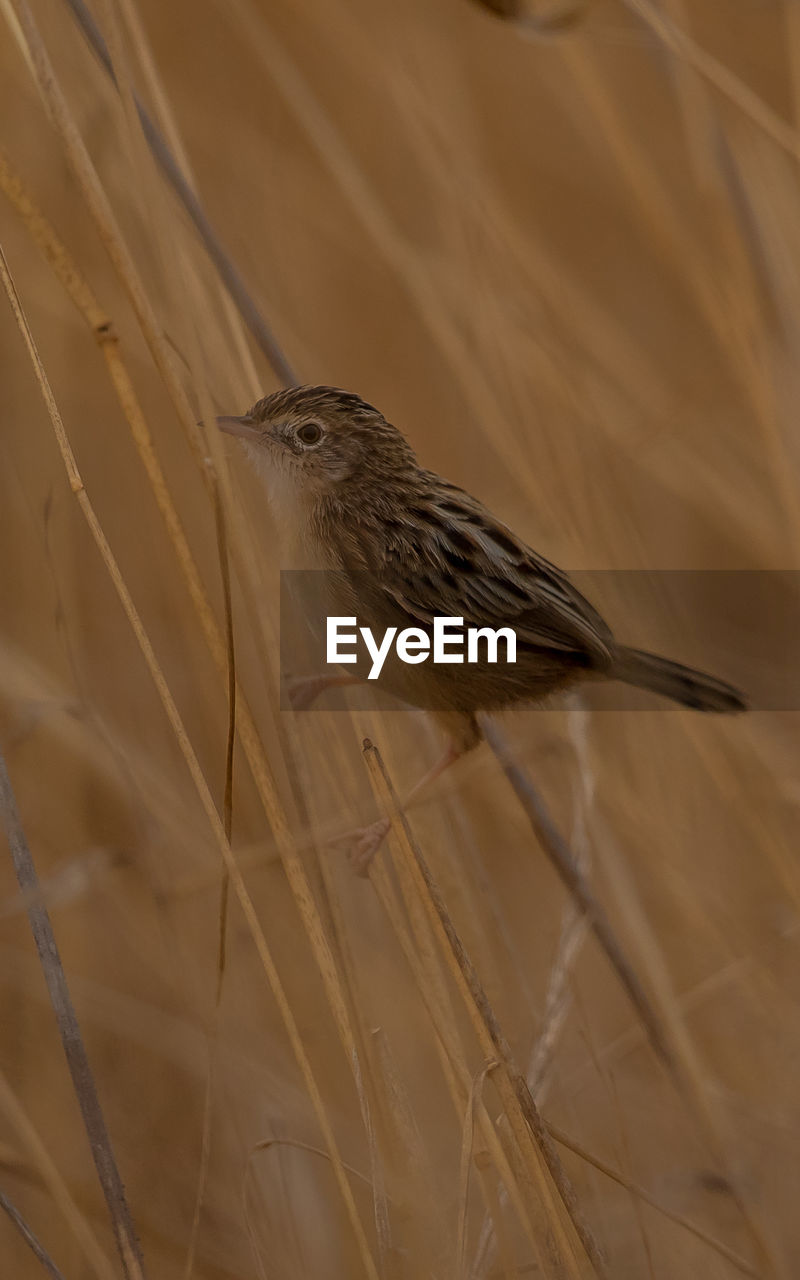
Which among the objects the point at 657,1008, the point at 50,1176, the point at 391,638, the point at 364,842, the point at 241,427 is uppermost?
the point at 241,427

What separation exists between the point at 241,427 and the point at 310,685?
473mm

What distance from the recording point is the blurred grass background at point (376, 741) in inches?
73.9

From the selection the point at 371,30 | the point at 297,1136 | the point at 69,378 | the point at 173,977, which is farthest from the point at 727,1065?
the point at 371,30

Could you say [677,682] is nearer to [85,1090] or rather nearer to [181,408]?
[181,408]

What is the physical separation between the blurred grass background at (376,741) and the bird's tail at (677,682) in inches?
6.8

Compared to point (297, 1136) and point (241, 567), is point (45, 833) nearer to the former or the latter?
point (297, 1136)

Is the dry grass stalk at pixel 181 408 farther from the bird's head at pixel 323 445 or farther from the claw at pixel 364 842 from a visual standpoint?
the bird's head at pixel 323 445

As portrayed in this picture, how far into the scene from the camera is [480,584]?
195cm

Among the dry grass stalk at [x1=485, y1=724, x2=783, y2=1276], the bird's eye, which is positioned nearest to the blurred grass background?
the dry grass stalk at [x1=485, y1=724, x2=783, y2=1276]

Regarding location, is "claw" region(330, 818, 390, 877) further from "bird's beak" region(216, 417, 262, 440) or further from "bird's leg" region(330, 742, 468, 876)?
"bird's beak" region(216, 417, 262, 440)

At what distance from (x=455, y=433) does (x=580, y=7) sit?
1773mm

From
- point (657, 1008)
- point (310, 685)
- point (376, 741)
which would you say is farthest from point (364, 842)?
point (657, 1008)

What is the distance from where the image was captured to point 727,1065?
3094 millimetres

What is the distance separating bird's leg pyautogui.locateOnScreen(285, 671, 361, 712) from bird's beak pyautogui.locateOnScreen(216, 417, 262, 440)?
1.45 feet
